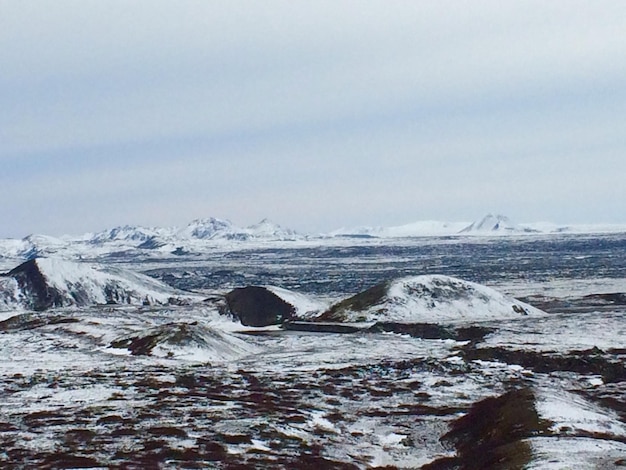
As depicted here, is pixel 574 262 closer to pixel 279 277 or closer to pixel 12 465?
pixel 279 277

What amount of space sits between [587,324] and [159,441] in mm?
49772

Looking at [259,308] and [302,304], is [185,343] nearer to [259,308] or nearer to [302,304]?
[259,308]

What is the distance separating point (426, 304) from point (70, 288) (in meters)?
54.2

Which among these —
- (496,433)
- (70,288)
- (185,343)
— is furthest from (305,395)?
(70,288)

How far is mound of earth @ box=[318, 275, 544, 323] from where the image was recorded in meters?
77.4

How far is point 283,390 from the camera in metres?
40.9

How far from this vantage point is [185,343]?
5738 cm

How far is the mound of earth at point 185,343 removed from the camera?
56.3 metres

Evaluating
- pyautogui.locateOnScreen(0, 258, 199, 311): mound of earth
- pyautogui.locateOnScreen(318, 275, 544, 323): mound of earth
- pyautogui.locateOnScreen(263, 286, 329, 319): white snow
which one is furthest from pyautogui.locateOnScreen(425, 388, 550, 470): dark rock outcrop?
pyautogui.locateOnScreen(0, 258, 199, 311): mound of earth

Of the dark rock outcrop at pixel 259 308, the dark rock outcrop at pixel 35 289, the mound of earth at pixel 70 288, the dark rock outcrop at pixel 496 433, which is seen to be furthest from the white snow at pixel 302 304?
the dark rock outcrop at pixel 496 433

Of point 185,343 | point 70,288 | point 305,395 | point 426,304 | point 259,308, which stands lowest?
point 305,395

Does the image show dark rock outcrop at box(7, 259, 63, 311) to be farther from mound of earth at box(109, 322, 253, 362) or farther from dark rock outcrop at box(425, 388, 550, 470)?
dark rock outcrop at box(425, 388, 550, 470)

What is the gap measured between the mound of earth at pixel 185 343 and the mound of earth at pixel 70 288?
42.5m

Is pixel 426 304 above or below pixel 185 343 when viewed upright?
below
